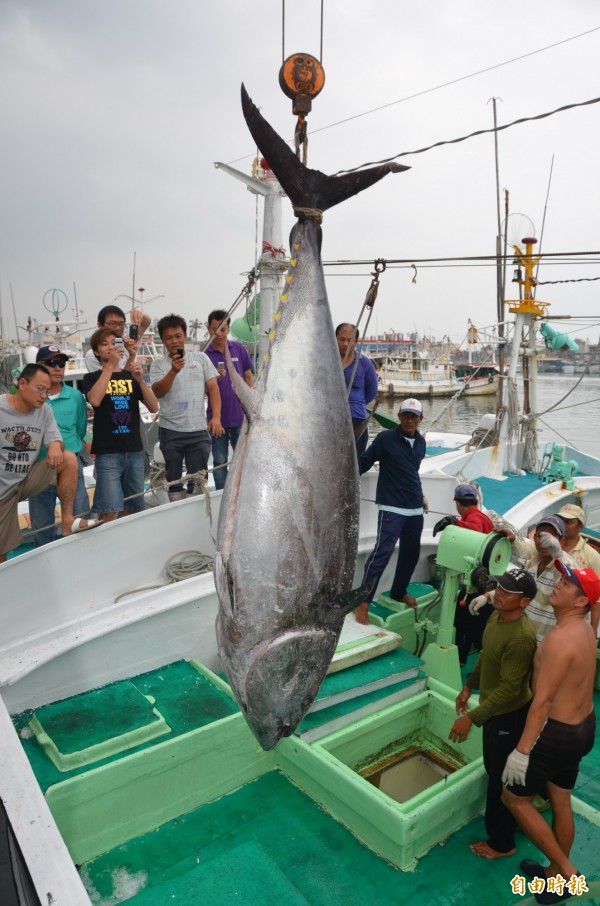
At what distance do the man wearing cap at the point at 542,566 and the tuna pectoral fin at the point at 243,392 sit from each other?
2.00m

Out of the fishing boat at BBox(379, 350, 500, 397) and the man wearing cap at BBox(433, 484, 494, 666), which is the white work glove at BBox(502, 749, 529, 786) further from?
the fishing boat at BBox(379, 350, 500, 397)

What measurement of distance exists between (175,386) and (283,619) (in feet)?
9.54

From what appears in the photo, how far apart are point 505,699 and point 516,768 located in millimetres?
273

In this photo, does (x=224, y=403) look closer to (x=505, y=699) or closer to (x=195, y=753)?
(x=195, y=753)

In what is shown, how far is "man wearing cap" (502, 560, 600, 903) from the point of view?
2.42 meters

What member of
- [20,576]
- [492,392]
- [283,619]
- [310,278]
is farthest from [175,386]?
[492,392]

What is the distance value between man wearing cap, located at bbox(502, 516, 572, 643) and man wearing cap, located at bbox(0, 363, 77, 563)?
275 cm

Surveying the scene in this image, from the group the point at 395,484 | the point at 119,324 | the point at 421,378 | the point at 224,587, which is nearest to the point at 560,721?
the point at 224,587

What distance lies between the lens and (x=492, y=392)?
43.8 metres

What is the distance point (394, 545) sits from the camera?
409cm

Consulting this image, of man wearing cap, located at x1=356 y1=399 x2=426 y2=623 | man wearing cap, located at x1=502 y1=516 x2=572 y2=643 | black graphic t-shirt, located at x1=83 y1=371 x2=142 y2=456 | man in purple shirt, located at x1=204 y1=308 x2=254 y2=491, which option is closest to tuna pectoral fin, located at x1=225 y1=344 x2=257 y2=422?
man wearing cap, located at x1=502 y1=516 x2=572 y2=643

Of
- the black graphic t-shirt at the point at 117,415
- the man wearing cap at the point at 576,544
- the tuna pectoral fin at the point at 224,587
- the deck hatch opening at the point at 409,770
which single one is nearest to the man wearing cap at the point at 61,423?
the black graphic t-shirt at the point at 117,415

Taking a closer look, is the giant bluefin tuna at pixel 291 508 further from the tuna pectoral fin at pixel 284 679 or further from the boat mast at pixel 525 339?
the boat mast at pixel 525 339

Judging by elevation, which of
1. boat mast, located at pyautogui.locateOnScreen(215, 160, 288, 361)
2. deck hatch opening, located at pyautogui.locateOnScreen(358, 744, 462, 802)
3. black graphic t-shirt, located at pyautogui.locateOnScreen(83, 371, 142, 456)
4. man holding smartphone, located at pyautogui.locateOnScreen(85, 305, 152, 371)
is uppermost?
boat mast, located at pyautogui.locateOnScreen(215, 160, 288, 361)
